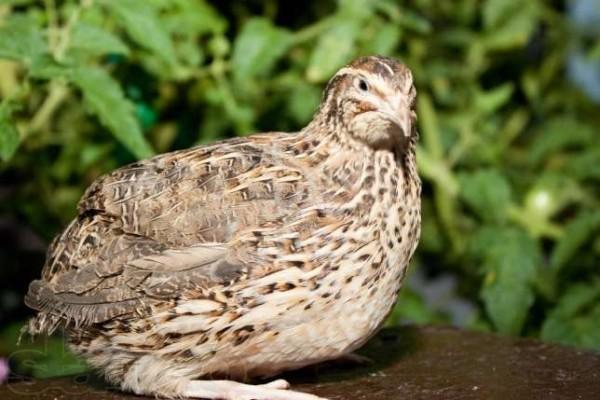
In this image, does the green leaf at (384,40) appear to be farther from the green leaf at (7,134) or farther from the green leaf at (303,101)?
the green leaf at (7,134)

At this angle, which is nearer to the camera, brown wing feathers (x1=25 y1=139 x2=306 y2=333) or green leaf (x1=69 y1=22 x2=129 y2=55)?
brown wing feathers (x1=25 y1=139 x2=306 y2=333)

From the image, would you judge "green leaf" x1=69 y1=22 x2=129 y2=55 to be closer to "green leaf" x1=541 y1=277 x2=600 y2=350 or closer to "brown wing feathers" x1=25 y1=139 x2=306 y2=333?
"brown wing feathers" x1=25 y1=139 x2=306 y2=333

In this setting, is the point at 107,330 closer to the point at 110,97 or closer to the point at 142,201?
the point at 142,201

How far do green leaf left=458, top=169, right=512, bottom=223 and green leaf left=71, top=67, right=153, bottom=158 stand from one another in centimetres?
146

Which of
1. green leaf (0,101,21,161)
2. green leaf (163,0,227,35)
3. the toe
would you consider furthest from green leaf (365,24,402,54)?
the toe

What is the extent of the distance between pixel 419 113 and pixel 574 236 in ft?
3.65

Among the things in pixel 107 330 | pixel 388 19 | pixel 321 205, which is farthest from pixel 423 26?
pixel 107 330

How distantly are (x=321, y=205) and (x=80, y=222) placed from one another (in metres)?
0.65

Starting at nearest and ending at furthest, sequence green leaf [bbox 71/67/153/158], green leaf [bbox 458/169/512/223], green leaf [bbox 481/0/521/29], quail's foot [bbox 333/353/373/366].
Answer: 1. quail's foot [bbox 333/353/373/366]
2. green leaf [bbox 71/67/153/158]
3. green leaf [bbox 458/169/512/223]
4. green leaf [bbox 481/0/521/29]

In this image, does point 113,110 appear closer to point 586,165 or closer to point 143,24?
point 143,24

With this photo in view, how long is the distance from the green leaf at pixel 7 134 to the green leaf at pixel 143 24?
455 mm

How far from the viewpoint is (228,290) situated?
2957 mm

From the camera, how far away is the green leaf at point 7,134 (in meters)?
3.52

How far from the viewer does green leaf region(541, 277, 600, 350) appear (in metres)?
3.97
